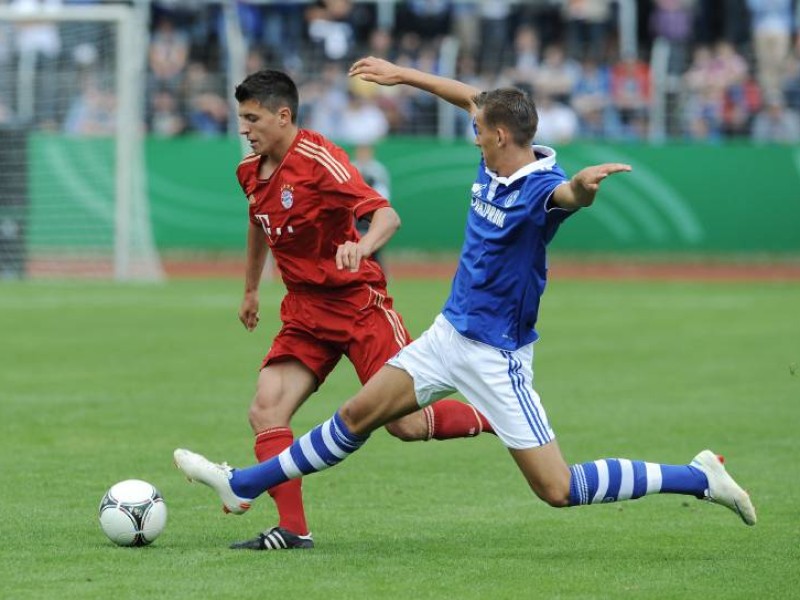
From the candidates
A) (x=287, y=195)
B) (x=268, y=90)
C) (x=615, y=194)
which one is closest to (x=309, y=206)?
(x=287, y=195)

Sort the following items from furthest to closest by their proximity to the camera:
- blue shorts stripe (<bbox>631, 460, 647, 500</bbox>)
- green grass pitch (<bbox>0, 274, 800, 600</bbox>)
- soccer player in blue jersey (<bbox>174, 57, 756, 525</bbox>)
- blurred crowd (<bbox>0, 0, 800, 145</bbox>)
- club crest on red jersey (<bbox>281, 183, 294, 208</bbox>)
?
blurred crowd (<bbox>0, 0, 800, 145</bbox>)
club crest on red jersey (<bbox>281, 183, 294, 208</bbox>)
blue shorts stripe (<bbox>631, 460, 647, 500</bbox>)
soccer player in blue jersey (<bbox>174, 57, 756, 525</bbox>)
green grass pitch (<bbox>0, 274, 800, 600</bbox>)

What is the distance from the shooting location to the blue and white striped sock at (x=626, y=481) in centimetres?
679

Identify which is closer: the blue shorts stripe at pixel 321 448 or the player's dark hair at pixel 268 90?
the blue shorts stripe at pixel 321 448

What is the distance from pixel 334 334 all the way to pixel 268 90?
3.97 feet

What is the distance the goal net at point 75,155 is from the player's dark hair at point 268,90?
1562 centimetres

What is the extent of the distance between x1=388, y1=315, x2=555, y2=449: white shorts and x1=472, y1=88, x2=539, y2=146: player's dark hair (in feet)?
2.92

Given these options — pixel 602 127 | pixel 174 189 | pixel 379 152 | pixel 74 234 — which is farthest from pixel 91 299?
pixel 602 127

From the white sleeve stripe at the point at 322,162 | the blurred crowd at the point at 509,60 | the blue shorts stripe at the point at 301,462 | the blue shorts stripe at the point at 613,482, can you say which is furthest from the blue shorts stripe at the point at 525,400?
the blurred crowd at the point at 509,60

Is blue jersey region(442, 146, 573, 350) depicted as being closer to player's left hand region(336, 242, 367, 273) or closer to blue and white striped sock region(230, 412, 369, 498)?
player's left hand region(336, 242, 367, 273)

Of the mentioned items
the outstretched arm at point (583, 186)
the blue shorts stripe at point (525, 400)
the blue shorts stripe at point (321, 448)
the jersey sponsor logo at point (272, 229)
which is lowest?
the blue shorts stripe at point (321, 448)

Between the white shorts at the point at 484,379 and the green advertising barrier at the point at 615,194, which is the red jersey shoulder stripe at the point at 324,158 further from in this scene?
the green advertising barrier at the point at 615,194

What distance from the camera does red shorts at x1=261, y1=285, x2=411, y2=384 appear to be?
7.67 meters

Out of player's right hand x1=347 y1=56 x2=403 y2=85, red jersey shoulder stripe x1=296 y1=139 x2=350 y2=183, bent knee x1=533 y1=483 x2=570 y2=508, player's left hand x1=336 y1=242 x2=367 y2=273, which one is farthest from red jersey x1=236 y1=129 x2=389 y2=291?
bent knee x1=533 y1=483 x2=570 y2=508

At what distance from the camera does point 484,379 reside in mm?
6812
